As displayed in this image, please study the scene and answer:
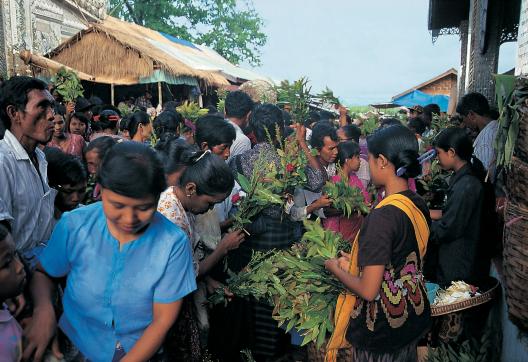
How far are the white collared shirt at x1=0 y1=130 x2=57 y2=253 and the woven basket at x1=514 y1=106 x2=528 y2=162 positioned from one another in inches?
89.1

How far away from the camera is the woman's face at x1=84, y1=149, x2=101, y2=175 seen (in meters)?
3.87

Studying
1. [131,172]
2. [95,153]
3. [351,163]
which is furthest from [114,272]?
[351,163]

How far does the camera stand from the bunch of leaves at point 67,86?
8258mm

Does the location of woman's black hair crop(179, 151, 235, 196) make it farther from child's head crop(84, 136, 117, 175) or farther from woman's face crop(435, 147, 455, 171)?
woman's face crop(435, 147, 455, 171)

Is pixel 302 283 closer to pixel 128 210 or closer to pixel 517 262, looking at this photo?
pixel 517 262

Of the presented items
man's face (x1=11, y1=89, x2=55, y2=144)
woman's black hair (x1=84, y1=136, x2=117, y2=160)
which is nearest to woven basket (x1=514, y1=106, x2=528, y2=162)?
man's face (x1=11, y1=89, x2=55, y2=144)

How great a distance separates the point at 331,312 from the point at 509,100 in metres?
1.56

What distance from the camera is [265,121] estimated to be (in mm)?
4363

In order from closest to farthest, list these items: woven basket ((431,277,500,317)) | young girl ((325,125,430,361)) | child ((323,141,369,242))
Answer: young girl ((325,125,430,361)) → woven basket ((431,277,500,317)) → child ((323,141,369,242))

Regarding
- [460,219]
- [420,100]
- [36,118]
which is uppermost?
[420,100]

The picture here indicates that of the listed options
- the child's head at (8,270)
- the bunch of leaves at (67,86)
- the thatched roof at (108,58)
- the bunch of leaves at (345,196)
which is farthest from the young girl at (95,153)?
the thatched roof at (108,58)

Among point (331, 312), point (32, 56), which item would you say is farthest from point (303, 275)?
point (32, 56)

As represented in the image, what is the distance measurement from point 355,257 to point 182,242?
103 cm

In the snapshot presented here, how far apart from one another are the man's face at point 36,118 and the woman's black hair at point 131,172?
112 centimetres
